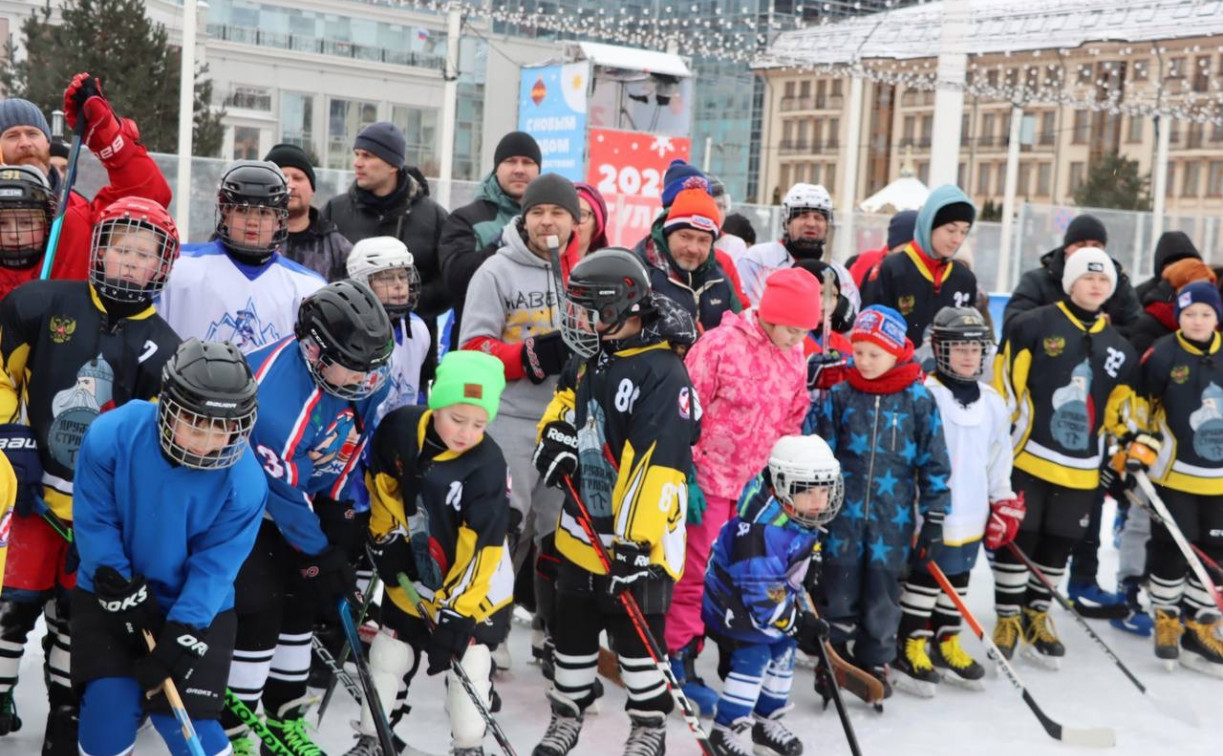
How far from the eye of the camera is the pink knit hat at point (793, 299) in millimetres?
3936

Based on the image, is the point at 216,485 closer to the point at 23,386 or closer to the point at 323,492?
the point at 323,492

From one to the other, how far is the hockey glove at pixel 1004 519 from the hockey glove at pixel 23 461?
10.0ft

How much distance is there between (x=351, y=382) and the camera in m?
3.02

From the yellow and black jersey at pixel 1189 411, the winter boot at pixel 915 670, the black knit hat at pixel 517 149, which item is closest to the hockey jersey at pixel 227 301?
the black knit hat at pixel 517 149

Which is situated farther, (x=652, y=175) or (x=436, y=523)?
(x=652, y=175)

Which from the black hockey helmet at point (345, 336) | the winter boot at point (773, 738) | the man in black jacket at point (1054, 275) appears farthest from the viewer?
the man in black jacket at point (1054, 275)

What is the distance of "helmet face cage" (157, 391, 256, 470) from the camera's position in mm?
2619

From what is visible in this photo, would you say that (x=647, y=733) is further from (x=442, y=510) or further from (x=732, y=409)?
(x=732, y=409)

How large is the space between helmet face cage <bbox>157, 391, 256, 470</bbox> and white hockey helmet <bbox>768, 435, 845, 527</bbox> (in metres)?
1.60

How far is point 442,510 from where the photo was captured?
127 inches

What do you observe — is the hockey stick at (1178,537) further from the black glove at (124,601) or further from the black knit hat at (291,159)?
the black glove at (124,601)

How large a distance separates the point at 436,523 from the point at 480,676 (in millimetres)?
405

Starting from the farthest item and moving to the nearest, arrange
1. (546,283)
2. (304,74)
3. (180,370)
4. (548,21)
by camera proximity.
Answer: (304,74) → (548,21) → (546,283) → (180,370)

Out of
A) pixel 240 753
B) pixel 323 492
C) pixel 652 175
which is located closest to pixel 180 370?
pixel 323 492
